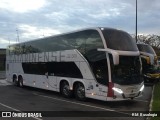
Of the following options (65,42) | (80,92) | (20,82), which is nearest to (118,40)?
(80,92)

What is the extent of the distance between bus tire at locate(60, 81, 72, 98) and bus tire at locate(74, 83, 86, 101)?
60 centimetres

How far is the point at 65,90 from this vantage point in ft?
61.7

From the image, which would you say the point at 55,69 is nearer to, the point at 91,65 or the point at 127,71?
the point at 91,65

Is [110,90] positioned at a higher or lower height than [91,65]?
lower

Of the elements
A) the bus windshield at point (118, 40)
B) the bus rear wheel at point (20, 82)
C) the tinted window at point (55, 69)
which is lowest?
the bus rear wheel at point (20, 82)

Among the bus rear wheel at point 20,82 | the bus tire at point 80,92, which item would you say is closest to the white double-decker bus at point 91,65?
the bus tire at point 80,92

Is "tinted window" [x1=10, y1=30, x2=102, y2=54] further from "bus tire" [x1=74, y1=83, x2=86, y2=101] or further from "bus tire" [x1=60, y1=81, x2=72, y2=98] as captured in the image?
"bus tire" [x1=60, y1=81, x2=72, y2=98]

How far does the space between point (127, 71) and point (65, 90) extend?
15.8 feet

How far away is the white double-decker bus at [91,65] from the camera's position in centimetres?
1500

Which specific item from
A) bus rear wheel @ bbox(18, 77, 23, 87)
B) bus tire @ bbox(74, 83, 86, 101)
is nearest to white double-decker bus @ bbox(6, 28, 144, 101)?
bus tire @ bbox(74, 83, 86, 101)

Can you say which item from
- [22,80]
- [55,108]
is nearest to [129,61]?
[55,108]

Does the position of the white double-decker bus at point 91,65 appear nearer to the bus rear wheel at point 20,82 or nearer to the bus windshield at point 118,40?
the bus windshield at point 118,40

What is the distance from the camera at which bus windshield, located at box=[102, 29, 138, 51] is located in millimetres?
15422

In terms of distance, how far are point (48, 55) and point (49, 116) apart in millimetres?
8865
